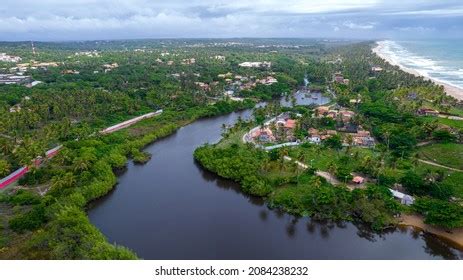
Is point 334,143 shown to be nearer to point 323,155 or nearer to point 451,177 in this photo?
point 323,155

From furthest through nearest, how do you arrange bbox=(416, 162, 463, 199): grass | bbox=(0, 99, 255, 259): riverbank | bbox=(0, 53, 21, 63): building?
bbox=(0, 53, 21, 63): building, bbox=(416, 162, 463, 199): grass, bbox=(0, 99, 255, 259): riverbank

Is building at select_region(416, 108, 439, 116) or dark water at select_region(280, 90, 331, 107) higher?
building at select_region(416, 108, 439, 116)

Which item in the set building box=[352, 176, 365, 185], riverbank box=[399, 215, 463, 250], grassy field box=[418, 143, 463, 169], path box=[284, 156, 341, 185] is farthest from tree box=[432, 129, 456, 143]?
riverbank box=[399, 215, 463, 250]

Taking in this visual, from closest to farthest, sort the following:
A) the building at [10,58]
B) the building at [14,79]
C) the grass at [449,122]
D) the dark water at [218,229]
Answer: the dark water at [218,229] → the grass at [449,122] → the building at [14,79] → the building at [10,58]

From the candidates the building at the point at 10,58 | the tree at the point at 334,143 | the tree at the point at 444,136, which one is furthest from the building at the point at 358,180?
the building at the point at 10,58

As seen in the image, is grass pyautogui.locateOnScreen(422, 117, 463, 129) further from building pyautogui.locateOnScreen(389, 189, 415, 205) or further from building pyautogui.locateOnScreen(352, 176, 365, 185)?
building pyautogui.locateOnScreen(389, 189, 415, 205)

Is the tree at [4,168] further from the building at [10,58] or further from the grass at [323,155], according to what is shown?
the building at [10,58]
